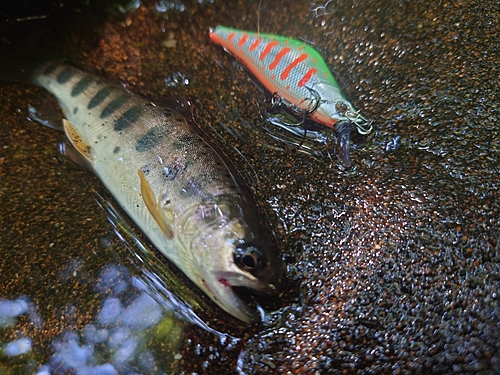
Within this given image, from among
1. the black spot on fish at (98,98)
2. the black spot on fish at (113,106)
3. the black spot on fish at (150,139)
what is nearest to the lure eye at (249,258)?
the black spot on fish at (150,139)

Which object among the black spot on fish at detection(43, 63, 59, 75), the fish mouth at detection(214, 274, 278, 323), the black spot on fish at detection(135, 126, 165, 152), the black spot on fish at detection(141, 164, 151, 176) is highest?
the black spot on fish at detection(43, 63, 59, 75)

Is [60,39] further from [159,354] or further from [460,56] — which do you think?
[460,56]

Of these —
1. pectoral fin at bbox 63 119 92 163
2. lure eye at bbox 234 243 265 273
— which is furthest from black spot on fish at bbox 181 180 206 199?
pectoral fin at bbox 63 119 92 163

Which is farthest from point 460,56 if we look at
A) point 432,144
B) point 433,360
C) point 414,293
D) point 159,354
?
point 159,354

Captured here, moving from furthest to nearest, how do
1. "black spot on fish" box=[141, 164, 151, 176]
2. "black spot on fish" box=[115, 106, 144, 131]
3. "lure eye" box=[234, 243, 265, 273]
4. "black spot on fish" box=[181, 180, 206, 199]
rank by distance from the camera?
"black spot on fish" box=[115, 106, 144, 131] → "black spot on fish" box=[141, 164, 151, 176] → "black spot on fish" box=[181, 180, 206, 199] → "lure eye" box=[234, 243, 265, 273]

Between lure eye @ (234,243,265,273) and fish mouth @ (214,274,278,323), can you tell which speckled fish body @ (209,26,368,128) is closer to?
lure eye @ (234,243,265,273)

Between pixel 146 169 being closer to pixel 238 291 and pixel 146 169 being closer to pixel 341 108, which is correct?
pixel 238 291

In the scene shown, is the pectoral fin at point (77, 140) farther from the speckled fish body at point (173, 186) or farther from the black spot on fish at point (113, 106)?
the black spot on fish at point (113, 106)
